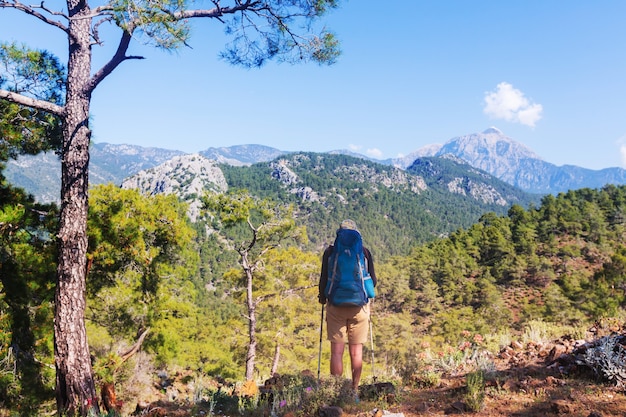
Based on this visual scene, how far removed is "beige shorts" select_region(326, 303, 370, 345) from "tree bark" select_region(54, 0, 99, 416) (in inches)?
101

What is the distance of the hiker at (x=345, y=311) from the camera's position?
365 centimetres

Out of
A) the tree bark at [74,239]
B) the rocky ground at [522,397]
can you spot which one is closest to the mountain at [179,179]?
the tree bark at [74,239]

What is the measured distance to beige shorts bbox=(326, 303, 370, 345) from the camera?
3715mm

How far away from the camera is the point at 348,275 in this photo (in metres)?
3.62

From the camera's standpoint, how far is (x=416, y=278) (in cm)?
4878

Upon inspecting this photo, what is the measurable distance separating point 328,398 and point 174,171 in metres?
207

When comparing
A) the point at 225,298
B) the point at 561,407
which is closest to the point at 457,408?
the point at 561,407

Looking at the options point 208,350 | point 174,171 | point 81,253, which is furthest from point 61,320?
point 174,171

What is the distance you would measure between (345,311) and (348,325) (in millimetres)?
187

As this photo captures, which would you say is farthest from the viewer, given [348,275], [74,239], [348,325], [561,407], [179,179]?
[179,179]

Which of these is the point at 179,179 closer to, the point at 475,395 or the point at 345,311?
the point at 345,311

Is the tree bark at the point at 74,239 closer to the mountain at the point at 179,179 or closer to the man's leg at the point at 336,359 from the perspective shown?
the man's leg at the point at 336,359

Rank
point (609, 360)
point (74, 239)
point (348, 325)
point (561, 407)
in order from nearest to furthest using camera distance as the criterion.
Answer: point (561, 407), point (609, 360), point (348, 325), point (74, 239)

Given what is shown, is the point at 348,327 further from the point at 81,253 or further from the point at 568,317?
the point at 568,317
